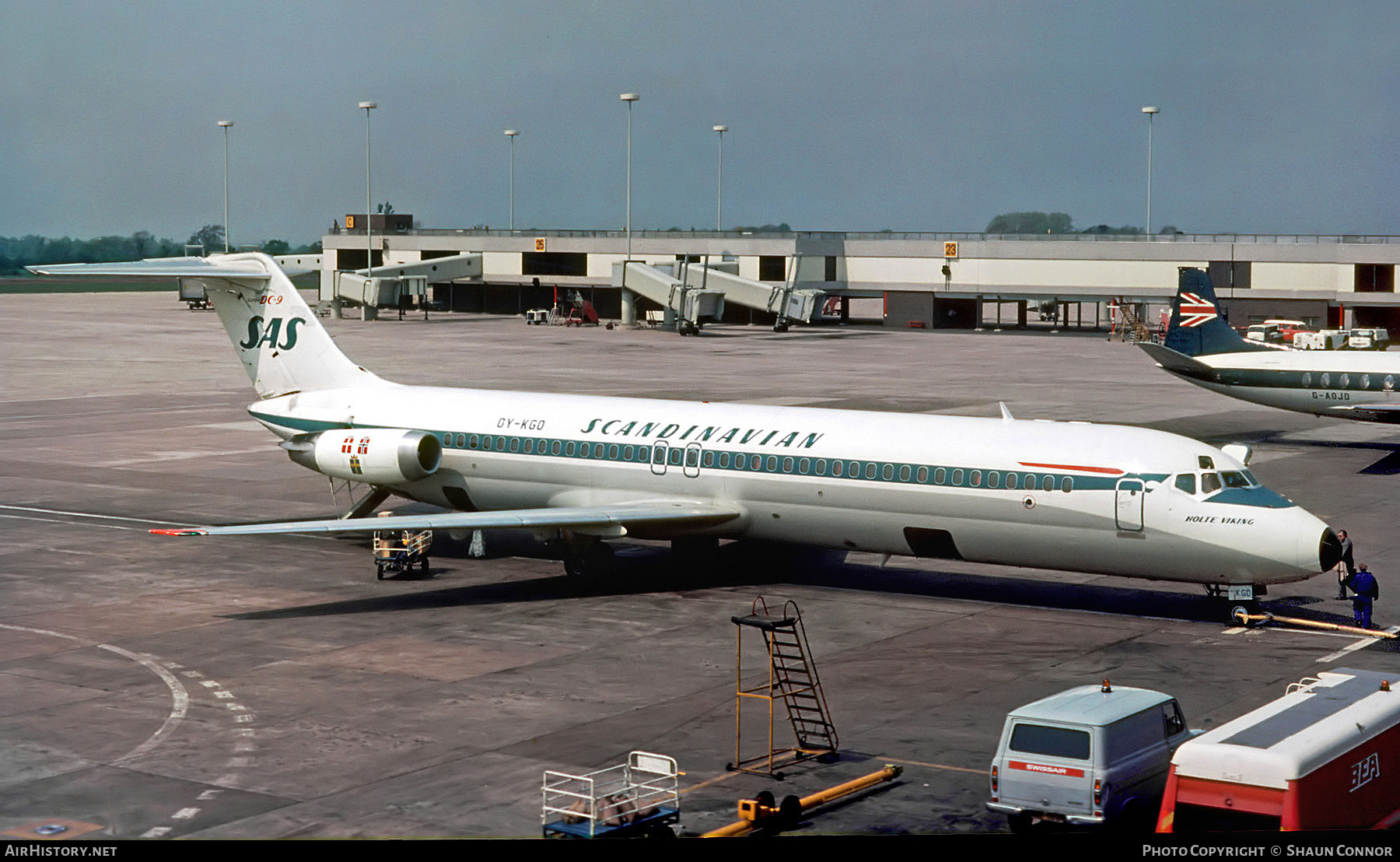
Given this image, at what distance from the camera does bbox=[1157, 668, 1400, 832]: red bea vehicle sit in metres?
14.0

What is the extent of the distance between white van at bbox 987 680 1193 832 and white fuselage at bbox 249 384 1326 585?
30.2 ft

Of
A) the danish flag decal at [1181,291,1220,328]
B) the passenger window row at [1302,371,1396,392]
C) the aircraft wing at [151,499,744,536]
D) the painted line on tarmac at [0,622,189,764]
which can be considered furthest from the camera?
the danish flag decal at [1181,291,1220,328]

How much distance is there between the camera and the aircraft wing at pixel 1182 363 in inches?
2124

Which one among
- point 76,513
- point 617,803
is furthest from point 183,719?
point 76,513

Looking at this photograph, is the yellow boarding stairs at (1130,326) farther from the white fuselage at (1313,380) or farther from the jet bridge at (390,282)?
the jet bridge at (390,282)

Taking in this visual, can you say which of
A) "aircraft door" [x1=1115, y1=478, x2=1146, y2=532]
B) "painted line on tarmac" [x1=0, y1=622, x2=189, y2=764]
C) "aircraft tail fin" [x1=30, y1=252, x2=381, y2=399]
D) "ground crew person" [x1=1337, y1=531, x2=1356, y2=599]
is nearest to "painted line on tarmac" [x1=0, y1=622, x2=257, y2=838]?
"painted line on tarmac" [x1=0, y1=622, x2=189, y2=764]

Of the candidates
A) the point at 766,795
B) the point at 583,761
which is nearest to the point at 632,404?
the point at 583,761

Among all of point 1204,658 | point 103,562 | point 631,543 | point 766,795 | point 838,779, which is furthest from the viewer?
point 631,543

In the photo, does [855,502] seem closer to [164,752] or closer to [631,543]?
[631,543]

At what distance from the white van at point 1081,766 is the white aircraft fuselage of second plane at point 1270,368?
34976mm

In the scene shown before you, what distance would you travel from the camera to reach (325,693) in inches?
888

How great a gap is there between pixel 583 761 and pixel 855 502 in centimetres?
1073

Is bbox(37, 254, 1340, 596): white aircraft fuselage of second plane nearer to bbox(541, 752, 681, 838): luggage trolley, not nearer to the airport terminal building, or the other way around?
bbox(541, 752, 681, 838): luggage trolley

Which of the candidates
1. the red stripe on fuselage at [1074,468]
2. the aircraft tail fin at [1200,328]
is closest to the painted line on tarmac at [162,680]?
the red stripe on fuselage at [1074,468]
